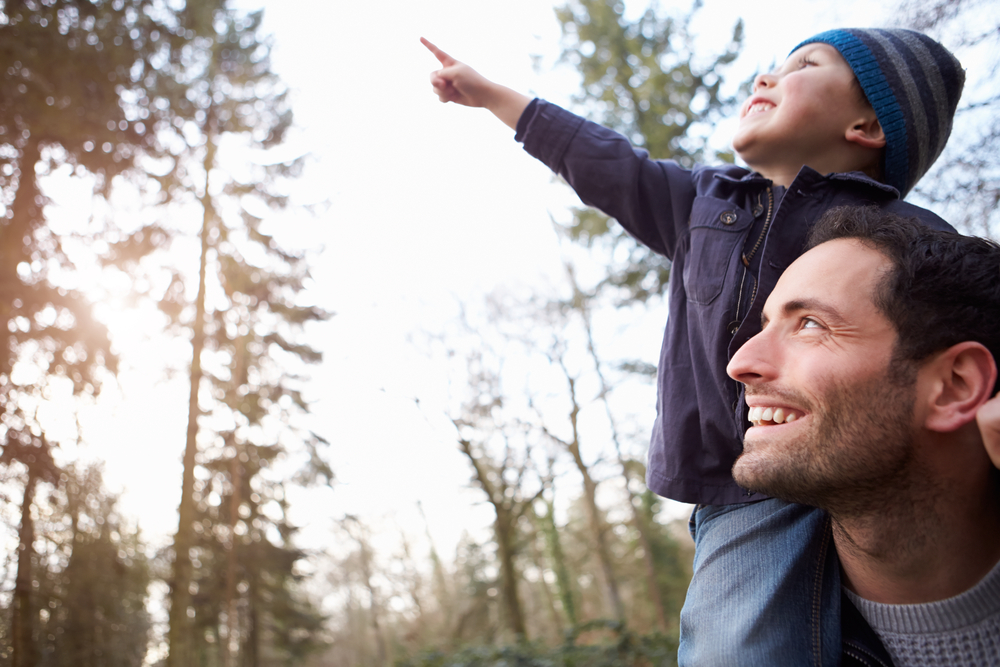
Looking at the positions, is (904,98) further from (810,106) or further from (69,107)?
(69,107)

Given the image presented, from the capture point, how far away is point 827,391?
48.1 inches

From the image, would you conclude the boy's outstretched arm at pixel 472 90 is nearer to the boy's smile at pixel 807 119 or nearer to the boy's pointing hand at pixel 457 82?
the boy's pointing hand at pixel 457 82

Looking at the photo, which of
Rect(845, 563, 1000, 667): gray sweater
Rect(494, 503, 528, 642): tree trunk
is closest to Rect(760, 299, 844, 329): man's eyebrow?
Rect(845, 563, 1000, 667): gray sweater

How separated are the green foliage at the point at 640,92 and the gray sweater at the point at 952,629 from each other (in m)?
7.25

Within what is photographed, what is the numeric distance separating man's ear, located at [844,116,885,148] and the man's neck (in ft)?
3.19

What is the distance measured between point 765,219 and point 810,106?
0.34 m

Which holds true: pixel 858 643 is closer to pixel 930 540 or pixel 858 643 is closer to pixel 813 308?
pixel 930 540

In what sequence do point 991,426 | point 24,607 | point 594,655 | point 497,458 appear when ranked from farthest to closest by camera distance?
point 497,458
point 594,655
point 24,607
point 991,426

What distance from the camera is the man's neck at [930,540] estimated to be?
1215mm

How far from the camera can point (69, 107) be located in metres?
6.93

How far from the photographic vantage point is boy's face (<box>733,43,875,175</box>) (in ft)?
5.68

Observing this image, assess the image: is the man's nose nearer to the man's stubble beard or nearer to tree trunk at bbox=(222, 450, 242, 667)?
the man's stubble beard

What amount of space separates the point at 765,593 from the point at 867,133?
1278 mm

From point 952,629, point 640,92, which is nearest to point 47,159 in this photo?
point 640,92
